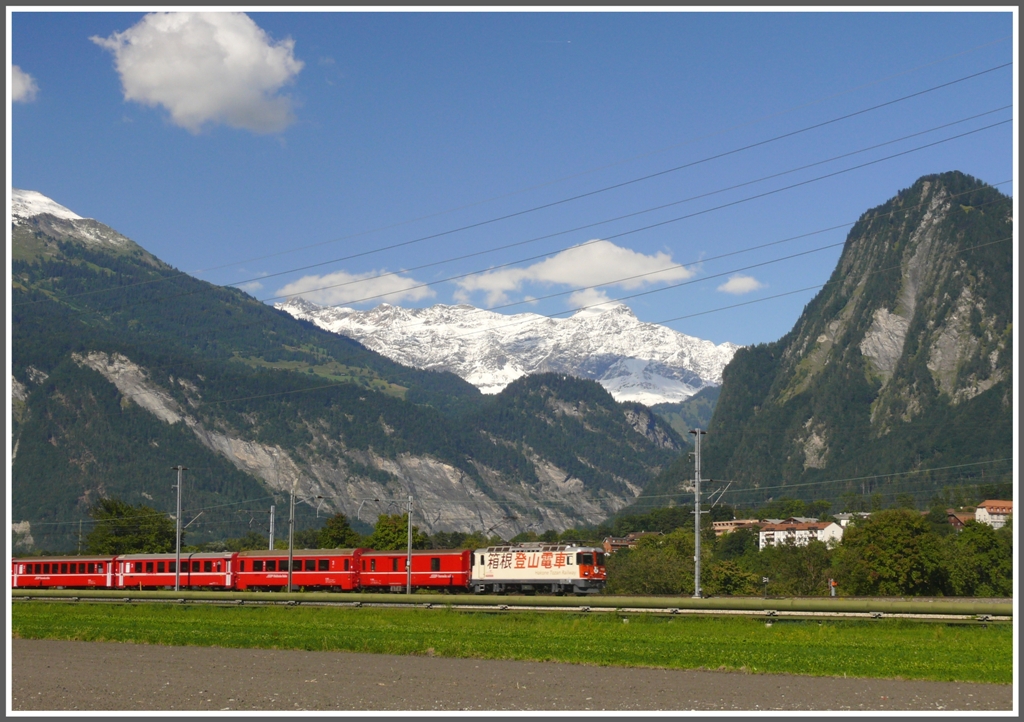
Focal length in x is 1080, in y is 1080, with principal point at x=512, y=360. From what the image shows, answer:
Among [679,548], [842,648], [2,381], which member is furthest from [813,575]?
[2,381]

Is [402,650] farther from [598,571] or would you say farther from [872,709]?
[598,571]

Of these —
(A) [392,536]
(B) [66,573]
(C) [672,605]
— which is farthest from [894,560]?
(B) [66,573]

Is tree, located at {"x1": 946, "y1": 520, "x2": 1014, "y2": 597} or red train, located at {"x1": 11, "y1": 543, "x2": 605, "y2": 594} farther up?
red train, located at {"x1": 11, "y1": 543, "x2": 605, "y2": 594}

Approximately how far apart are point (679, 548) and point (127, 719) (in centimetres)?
13850

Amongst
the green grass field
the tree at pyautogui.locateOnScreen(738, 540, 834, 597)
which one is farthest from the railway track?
the tree at pyautogui.locateOnScreen(738, 540, 834, 597)

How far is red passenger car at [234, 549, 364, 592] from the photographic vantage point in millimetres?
81188

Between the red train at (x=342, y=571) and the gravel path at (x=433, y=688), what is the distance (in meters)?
42.3

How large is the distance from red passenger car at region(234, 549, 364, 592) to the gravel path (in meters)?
48.6

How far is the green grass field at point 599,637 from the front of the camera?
1180 inches

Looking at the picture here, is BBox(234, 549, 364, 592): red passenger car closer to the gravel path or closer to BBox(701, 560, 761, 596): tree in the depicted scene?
BBox(701, 560, 761, 596): tree

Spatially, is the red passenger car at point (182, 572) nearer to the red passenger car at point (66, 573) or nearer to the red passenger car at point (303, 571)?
the red passenger car at point (66, 573)

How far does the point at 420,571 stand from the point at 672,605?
31680 millimetres

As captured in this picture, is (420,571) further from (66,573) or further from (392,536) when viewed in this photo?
(392,536)

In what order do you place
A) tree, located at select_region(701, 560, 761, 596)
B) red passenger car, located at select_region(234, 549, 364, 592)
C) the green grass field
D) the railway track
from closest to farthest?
1. the green grass field
2. the railway track
3. red passenger car, located at select_region(234, 549, 364, 592)
4. tree, located at select_region(701, 560, 761, 596)
